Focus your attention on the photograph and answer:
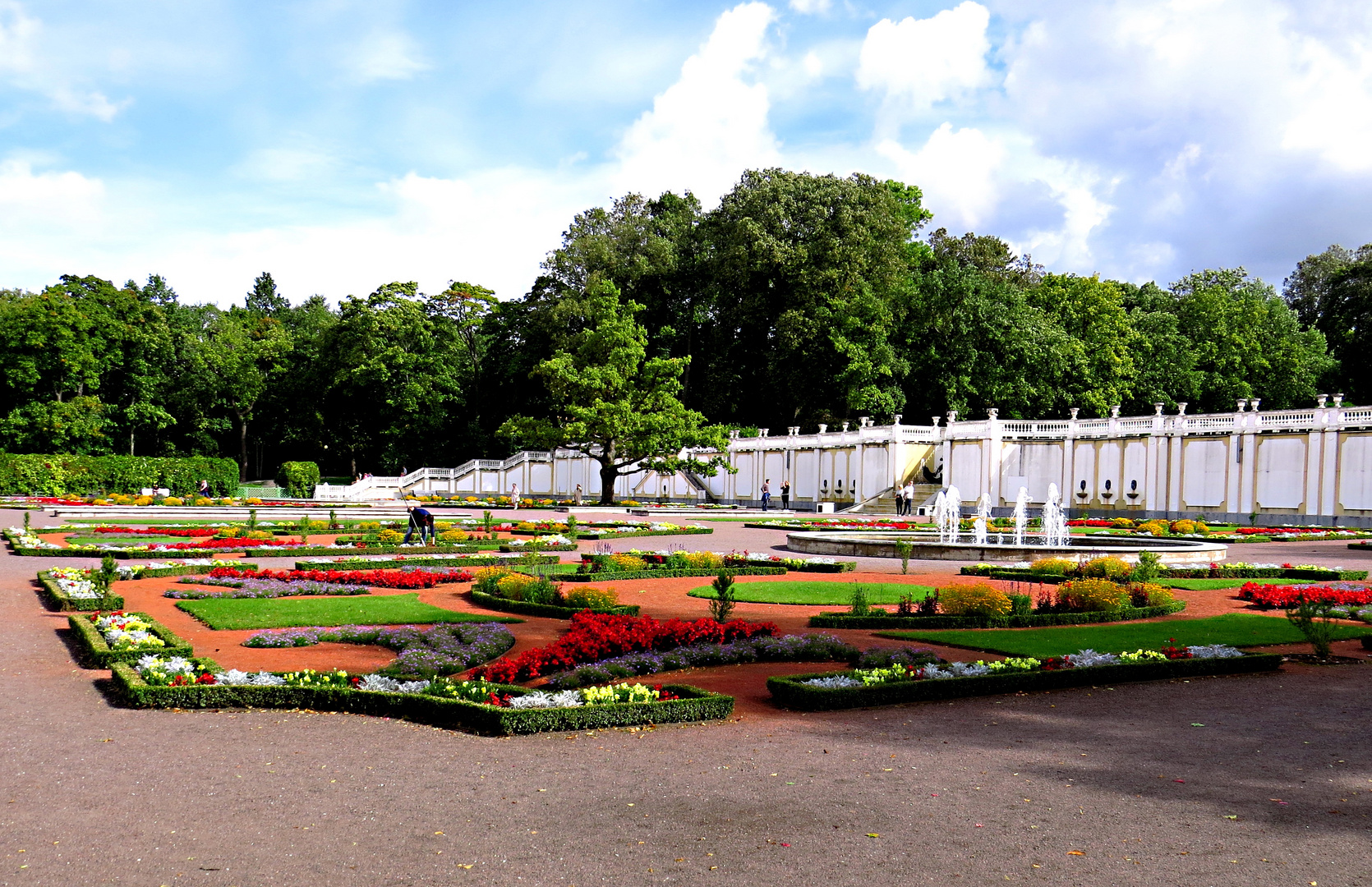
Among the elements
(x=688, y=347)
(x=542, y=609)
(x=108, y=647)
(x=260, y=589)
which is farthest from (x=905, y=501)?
(x=108, y=647)

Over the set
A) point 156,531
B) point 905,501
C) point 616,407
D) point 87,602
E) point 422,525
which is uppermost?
point 616,407

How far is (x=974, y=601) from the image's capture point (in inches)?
674

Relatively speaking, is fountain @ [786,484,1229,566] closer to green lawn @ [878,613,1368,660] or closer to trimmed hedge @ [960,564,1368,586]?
trimmed hedge @ [960,564,1368,586]

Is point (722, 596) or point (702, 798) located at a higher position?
point (722, 596)

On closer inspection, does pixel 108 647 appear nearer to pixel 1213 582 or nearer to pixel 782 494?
pixel 1213 582

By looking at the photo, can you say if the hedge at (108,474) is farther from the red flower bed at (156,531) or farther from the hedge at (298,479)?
the red flower bed at (156,531)

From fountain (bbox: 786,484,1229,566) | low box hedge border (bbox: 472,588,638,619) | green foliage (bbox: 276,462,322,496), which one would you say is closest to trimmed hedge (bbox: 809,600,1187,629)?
low box hedge border (bbox: 472,588,638,619)

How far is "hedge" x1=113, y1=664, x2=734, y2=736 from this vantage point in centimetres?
996

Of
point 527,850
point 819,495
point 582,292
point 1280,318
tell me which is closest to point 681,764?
point 527,850

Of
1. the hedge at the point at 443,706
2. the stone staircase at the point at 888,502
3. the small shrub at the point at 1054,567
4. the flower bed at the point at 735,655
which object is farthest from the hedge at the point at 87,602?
the stone staircase at the point at 888,502

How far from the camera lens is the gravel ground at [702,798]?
646 cm

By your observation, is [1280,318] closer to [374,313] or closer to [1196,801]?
[374,313]

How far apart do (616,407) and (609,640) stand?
4492cm

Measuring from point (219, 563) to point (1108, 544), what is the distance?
2305cm
